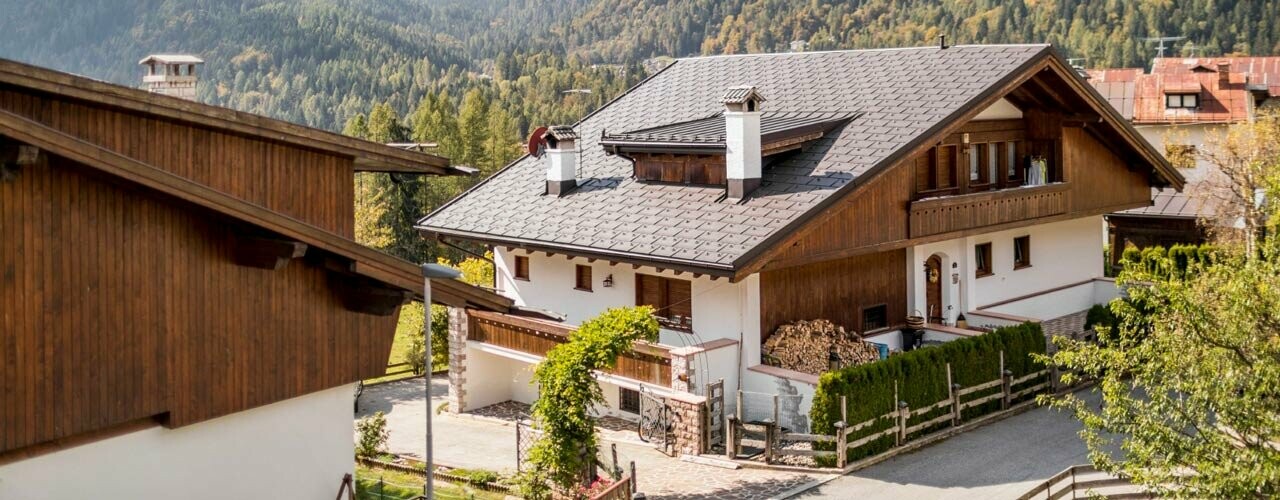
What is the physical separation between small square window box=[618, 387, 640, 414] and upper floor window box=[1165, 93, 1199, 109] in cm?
3666

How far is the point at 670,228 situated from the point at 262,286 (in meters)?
11.4

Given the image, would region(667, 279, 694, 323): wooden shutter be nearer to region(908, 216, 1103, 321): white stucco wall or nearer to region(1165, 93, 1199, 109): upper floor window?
region(908, 216, 1103, 321): white stucco wall

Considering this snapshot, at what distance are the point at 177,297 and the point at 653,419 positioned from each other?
11183 mm

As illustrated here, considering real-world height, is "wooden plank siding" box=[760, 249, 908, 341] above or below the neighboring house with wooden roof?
below

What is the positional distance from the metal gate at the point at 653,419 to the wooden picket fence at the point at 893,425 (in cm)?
130

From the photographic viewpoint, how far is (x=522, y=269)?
2812 cm

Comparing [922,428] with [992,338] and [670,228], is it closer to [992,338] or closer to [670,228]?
[992,338]

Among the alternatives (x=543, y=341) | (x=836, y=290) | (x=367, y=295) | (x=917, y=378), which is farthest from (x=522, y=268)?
(x=367, y=295)

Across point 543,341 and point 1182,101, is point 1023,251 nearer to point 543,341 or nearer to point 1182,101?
point 543,341

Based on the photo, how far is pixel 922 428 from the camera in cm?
2225

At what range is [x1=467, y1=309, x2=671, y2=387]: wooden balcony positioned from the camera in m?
22.4

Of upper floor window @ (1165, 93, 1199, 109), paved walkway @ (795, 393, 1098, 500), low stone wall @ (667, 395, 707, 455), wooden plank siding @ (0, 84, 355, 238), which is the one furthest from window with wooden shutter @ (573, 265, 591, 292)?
upper floor window @ (1165, 93, 1199, 109)

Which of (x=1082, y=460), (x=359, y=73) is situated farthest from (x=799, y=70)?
(x=359, y=73)

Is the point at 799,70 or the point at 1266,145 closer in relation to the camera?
the point at 799,70
